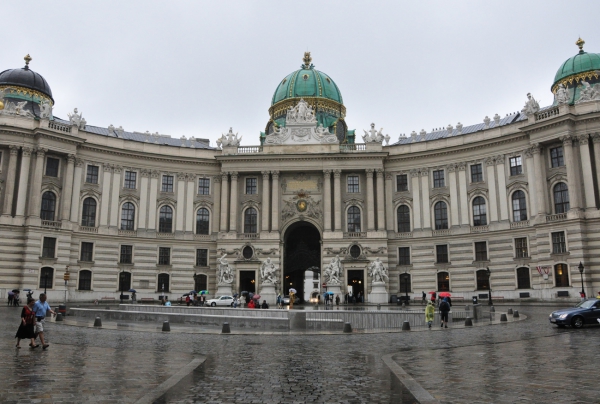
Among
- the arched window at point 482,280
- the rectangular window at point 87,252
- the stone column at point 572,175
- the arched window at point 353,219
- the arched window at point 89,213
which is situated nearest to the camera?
the stone column at point 572,175

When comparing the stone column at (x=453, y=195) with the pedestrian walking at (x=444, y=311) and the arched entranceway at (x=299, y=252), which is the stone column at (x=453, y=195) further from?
the pedestrian walking at (x=444, y=311)

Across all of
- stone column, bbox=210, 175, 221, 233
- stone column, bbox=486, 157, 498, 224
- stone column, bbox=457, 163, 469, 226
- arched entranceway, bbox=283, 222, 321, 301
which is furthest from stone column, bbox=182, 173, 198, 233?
stone column, bbox=486, 157, 498, 224

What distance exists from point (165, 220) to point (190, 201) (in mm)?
3661

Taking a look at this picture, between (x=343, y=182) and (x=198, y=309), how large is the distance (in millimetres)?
30453

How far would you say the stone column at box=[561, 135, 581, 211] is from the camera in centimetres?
4756

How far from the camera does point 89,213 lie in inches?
2208

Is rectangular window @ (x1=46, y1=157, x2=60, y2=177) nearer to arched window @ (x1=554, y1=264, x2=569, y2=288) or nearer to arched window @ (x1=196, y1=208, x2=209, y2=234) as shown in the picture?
arched window @ (x1=196, y1=208, x2=209, y2=234)

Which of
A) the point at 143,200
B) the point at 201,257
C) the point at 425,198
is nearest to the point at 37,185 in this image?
the point at 143,200

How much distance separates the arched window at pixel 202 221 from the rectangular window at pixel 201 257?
222 centimetres

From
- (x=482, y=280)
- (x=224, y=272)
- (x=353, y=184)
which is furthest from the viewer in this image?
(x=353, y=184)

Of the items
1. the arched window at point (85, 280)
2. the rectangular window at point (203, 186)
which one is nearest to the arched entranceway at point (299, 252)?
the rectangular window at point (203, 186)

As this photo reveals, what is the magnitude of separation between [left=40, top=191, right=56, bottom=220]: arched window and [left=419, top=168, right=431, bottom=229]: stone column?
132ft

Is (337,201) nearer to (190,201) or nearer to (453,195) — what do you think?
(453,195)

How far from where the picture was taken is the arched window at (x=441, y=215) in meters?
57.4
